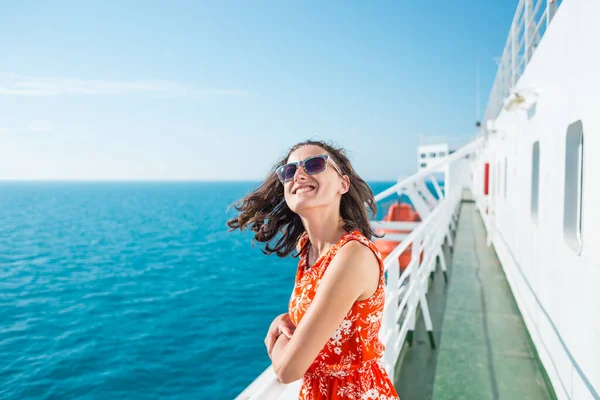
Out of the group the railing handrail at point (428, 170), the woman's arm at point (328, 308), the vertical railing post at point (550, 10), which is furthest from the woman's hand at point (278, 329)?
the vertical railing post at point (550, 10)

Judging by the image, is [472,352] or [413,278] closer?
[413,278]

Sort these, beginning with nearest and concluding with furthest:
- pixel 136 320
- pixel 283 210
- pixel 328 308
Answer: pixel 328 308 → pixel 283 210 → pixel 136 320

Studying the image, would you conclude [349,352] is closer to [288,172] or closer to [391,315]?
[288,172]

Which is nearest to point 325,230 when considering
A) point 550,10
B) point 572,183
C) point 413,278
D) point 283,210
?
point 283,210

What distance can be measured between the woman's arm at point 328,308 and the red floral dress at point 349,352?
0.07 meters

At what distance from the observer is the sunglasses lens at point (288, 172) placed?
141 centimetres

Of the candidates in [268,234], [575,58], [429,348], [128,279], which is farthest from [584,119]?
[128,279]

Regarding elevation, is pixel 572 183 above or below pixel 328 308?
above

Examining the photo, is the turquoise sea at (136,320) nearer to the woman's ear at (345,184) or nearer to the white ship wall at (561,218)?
the woman's ear at (345,184)

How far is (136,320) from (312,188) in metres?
12.0

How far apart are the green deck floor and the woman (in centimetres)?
176

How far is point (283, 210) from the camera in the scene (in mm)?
1658

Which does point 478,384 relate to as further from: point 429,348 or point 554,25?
point 554,25

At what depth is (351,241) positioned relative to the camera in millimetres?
1212
